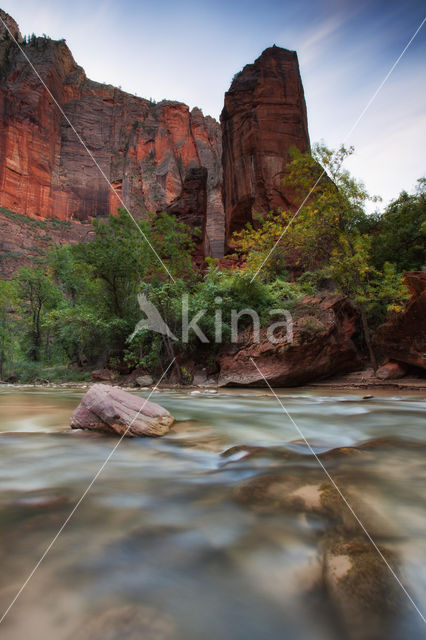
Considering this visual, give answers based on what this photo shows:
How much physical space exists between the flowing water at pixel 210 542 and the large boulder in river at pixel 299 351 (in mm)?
6834

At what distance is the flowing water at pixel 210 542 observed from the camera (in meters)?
0.98

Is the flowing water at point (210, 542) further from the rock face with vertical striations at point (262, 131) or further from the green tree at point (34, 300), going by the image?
the rock face with vertical striations at point (262, 131)

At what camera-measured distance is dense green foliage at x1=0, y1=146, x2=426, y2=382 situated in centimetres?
1045

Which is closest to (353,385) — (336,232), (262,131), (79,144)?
(336,232)

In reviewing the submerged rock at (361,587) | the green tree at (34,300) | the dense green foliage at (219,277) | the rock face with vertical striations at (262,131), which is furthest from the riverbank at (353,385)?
the rock face with vertical striations at (262,131)

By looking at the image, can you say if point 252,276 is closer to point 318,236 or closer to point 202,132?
point 318,236

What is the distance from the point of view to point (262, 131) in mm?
22438

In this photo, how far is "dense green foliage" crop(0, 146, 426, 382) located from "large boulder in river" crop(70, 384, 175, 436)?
7130 mm

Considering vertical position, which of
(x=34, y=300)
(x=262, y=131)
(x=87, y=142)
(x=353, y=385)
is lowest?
(x=353, y=385)

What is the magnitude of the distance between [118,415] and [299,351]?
7279mm

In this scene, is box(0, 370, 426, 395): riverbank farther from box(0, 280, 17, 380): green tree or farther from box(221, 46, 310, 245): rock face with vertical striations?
box(0, 280, 17, 380): green tree

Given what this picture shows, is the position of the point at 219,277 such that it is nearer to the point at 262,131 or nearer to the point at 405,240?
the point at 405,240

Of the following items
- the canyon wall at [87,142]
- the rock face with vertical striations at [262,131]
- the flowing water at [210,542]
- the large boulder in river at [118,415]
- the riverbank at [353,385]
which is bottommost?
the riverbank at [353,385]

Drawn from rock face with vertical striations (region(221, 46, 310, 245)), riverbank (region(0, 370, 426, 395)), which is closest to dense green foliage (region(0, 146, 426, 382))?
riverbank (region(0, 370, 426, 395))
